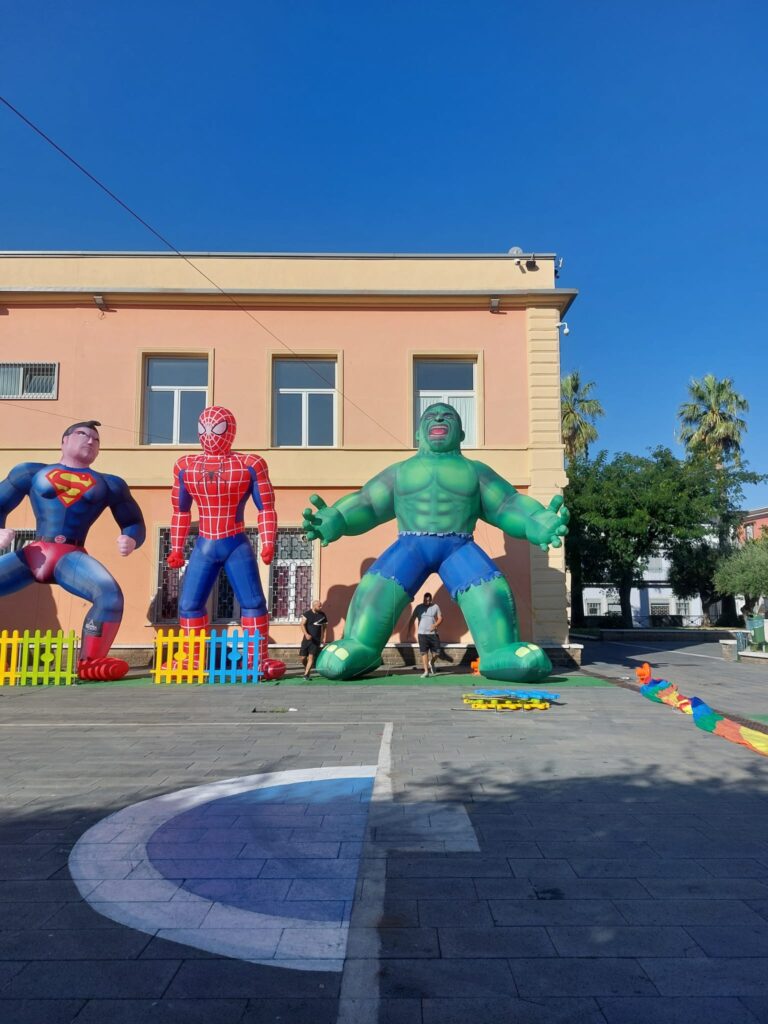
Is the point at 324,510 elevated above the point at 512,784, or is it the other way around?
the point at 324,510

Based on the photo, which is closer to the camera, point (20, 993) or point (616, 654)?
point (20, 993)

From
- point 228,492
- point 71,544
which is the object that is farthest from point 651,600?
point 71,544

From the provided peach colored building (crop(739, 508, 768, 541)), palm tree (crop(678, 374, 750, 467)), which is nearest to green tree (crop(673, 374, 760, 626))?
palm tree (crop(678, 374, 750, 467))

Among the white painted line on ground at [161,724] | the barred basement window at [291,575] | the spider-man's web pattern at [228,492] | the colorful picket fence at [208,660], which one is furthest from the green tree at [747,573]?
the white painted line on ground at [161,724]

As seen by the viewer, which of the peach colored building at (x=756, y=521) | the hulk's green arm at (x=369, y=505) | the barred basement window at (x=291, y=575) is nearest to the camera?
the hulk's green arm at (x=369, y=505)

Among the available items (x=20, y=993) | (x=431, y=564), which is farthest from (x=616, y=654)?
(x=20, y=993)

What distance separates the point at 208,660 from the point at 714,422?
3149cm

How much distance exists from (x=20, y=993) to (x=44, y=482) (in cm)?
1125

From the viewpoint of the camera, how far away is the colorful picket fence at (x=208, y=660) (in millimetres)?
12695

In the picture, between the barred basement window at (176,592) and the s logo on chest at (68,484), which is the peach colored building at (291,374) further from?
the s logo on chest at (68,484)

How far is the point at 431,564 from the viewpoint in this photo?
12414 millimetres

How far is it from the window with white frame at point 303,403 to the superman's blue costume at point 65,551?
15.6 feet

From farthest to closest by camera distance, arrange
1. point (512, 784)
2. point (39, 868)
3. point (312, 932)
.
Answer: point (512, 784)
point (39, 868)
point (312, 932)

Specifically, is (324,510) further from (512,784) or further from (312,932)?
(312,932)
